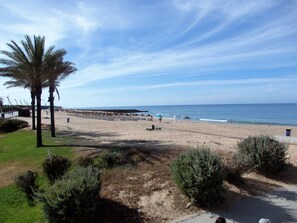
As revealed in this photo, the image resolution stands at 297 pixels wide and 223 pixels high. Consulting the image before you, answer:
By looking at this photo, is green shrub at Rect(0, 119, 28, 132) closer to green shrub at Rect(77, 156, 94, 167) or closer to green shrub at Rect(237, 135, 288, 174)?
green shrub at Rect(77, 156, 94, 167)

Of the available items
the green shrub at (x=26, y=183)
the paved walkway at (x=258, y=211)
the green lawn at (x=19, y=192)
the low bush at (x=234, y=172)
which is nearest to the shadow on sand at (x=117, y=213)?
the paved walkway at (x=258, y=211)

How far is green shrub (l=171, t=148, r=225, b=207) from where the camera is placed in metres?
7.94

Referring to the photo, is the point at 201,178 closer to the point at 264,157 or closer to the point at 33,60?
the point at 264,157

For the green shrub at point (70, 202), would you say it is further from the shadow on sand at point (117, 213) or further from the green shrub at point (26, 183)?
the green shrub at point (26, 183)

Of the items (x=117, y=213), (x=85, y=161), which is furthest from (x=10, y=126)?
(x=117, y=213)

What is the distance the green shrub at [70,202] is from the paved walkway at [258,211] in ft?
6.57

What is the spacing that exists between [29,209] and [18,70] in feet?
41.7

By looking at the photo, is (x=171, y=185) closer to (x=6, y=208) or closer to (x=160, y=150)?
(x=160, y=150)

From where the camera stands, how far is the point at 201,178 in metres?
7.91

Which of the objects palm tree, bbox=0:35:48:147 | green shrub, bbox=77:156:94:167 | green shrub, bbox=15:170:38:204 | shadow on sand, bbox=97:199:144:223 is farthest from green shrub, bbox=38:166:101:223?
palm tree, bbox=0:35:48:147

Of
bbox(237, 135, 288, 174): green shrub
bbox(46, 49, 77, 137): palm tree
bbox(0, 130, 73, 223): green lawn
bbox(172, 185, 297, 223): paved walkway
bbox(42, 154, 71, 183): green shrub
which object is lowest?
bbox(0, 130, 73, 223): green lawn

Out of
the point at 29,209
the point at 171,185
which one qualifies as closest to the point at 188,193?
the point at 171,185

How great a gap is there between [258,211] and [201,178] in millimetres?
1489

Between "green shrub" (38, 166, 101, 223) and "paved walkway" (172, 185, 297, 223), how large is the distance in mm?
2003
